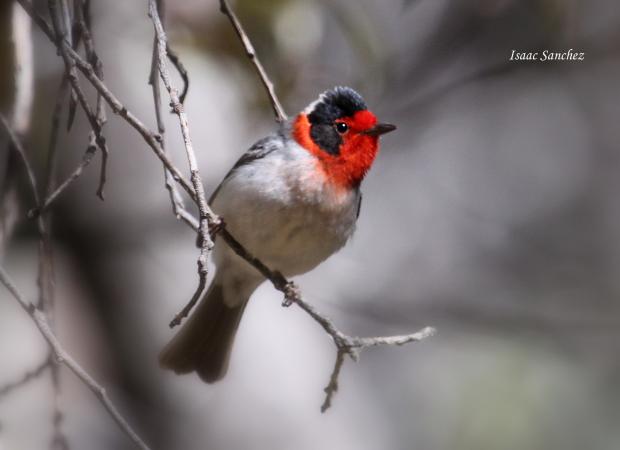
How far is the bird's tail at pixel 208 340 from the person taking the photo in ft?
13.3

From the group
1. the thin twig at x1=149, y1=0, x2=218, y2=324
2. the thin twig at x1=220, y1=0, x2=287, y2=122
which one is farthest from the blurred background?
the thin twig at x1=149, y1=0, x2=218, y2=324

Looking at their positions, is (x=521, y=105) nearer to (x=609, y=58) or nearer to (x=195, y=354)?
(x=609, y=58)

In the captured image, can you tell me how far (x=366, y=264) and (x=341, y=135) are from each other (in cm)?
258

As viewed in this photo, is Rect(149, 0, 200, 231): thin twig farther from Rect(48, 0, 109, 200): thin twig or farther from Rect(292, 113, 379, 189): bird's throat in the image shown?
Rect(292, 113, 379, 189): bird's throat

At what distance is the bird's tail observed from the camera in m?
4.07

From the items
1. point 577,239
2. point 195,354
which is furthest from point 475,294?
point 195,354

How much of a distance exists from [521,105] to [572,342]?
2172 millimetres

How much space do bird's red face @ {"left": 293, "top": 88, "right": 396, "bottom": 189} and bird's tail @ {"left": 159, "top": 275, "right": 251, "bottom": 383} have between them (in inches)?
31.5

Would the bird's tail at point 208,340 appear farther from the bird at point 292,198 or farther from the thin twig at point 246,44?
the thin twig at point 246,44

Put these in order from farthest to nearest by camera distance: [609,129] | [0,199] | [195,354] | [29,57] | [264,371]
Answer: [609,129], [264,371], [195,354], [29,57], [0,199]

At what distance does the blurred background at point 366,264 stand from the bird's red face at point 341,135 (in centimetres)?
37

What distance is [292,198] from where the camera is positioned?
351 cm

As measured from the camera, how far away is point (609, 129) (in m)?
8.10
